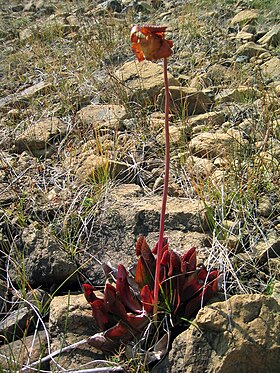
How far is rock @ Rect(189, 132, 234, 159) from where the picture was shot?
11.5 ft

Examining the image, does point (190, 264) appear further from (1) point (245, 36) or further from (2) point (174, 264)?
(1) point (245, 36)

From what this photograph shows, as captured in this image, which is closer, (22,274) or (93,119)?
(22,274)

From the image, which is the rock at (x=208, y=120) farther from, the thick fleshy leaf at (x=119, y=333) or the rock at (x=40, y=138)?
the thick fleshy leaf at (x=119, y=333)

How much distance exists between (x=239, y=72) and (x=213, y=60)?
0.50 metres

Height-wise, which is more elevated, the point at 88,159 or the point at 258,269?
the point at 88,159

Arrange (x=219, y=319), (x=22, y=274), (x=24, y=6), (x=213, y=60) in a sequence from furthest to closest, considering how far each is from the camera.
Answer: (x=24, y=6) → (x=213, y=60) → (x=22, y=274) → (x=219, y=319)

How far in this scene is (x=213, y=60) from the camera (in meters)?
4.89

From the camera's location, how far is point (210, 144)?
11.7 feet

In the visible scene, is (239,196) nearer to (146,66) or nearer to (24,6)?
(146,66)

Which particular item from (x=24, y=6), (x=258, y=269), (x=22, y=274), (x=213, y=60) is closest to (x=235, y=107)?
(x=213, y=60)

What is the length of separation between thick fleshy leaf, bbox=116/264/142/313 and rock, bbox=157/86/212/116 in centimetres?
199

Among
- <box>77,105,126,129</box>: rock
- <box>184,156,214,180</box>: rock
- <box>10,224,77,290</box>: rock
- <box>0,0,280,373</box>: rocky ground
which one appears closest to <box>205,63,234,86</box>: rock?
<box>0,0,280,373</box>: rocky ground

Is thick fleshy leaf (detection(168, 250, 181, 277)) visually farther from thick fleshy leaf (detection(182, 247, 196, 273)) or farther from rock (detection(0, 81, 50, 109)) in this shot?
rock (detection(0, 81, 50, 109))

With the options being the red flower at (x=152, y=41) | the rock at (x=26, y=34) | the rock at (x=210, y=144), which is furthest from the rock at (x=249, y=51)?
the red flower at (x=152, y=41)
